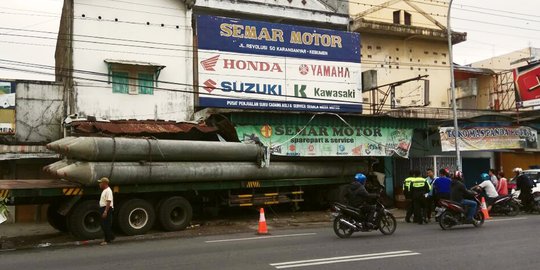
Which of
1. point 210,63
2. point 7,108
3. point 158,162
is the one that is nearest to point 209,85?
point 210,63

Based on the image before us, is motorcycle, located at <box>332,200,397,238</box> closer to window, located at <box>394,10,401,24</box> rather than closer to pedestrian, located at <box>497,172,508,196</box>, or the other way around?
pedestrian, located at <box>497,172,508,196</box>

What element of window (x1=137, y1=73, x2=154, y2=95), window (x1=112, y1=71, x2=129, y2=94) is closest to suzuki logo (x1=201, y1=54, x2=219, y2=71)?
window (x1=137, y1=73, x2=154, y2=95)

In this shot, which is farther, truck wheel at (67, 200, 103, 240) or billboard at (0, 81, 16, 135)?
billboard at (0, 81, 16, 135)

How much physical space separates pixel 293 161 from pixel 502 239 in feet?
28.4

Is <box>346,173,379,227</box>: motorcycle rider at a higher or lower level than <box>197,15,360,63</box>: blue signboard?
lower

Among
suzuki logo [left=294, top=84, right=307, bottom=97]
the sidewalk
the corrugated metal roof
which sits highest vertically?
suzuki logo [left=294, top=84, right=307, bottom=97]

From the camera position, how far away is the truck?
1276 centimetres

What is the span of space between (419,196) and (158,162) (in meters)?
7.76

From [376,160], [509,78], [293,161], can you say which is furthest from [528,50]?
[293,161]

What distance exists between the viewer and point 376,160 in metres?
20.9

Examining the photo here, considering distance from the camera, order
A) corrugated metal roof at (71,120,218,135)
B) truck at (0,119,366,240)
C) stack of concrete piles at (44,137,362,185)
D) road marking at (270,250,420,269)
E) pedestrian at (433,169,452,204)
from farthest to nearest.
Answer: corrugated metal roof at (71,120,218,135) → pedestrian at (433,169,452,204) → stack of concrete piles at (44,137,362,185) → truck at (0,119,366,240) → road marking at (270,250,420,269)

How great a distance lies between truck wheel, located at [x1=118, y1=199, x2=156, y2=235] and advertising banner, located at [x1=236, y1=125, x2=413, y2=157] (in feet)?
14.9

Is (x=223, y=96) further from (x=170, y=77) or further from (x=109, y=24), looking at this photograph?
(x=109, y=24)

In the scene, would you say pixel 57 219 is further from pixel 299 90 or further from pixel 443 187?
pixel 299 90
